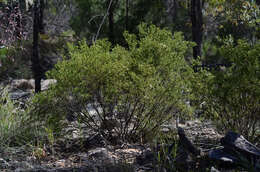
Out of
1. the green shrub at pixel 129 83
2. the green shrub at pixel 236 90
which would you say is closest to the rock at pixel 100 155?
the green shrub at pixel 129 83

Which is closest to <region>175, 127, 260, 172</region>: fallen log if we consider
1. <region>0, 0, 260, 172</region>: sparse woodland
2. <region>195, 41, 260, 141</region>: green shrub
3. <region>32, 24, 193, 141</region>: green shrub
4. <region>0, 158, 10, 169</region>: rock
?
<region>0, 0, 260, 172</region>: sparse woodland

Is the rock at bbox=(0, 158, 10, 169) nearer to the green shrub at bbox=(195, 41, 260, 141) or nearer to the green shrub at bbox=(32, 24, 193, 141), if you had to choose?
the green shrub at bbox=(32, 24, 193, 141)

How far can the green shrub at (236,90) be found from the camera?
14.5 feet

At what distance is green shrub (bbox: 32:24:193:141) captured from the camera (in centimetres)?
472

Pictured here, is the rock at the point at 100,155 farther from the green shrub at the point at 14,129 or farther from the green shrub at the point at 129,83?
the green shrub at the point at 14,129

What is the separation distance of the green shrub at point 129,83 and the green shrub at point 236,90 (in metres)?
0.30

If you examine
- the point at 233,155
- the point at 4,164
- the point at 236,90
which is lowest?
the point at 4,164

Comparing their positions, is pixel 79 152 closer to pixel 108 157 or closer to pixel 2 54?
pixel 108 157

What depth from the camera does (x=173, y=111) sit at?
5.09m

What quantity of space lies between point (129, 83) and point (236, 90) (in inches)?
50.1

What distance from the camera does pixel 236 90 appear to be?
453 cm

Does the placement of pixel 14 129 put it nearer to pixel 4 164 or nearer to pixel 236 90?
pixel 4 164

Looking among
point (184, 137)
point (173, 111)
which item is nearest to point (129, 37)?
point (173, 111)

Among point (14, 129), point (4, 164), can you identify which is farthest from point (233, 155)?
point (14, 129)
